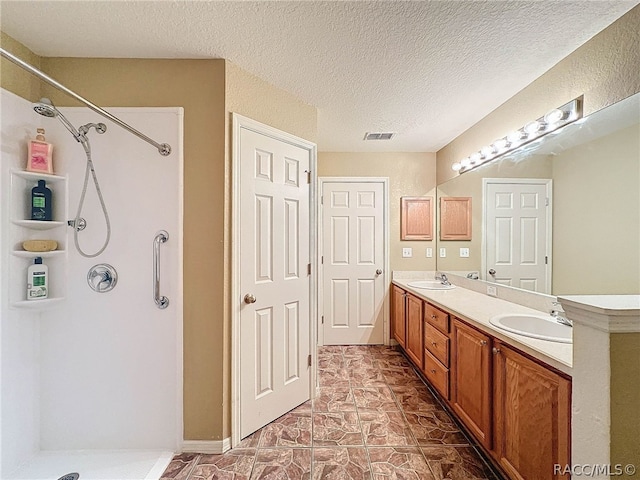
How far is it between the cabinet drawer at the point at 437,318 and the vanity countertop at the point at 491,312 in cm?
6

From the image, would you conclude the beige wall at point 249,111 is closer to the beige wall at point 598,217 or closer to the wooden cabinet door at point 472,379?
the wooden cabinet door at point 472,379

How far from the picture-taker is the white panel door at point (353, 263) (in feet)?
11.0

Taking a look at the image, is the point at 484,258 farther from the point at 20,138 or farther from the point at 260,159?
the point at 20,138

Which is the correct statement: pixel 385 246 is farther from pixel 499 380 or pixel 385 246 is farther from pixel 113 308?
pixel 113 308

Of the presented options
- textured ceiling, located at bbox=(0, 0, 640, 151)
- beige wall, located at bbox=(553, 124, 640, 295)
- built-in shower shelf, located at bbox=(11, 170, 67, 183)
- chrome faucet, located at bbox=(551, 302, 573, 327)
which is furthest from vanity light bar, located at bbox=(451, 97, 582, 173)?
built-in shower shelf, located at bbox=(11, 170, 67, 183)

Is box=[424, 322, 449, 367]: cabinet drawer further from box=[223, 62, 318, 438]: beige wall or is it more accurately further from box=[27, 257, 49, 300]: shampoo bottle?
box=[27, 257, 49, 300]: shampoo bottle

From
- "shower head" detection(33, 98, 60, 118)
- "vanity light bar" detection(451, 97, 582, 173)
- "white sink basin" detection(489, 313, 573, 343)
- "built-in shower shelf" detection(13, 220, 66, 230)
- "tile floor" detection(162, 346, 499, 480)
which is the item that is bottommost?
"tile floor" detection(162, 346, 499, 480)

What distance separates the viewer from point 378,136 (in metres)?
2.88

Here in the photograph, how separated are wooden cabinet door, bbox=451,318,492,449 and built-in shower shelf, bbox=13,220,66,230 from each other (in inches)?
98.3

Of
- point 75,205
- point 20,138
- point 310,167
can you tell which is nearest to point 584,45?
point 310,167

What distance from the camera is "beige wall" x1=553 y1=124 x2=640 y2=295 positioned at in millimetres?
1312

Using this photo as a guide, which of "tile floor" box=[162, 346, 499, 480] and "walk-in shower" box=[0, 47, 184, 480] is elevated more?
"walk-in shower" box=[0, 47, 184, 480]

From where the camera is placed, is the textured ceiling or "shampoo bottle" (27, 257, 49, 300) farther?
"shampoo bottle" (27, 257, 49, 300)

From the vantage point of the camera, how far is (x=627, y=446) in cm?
90
